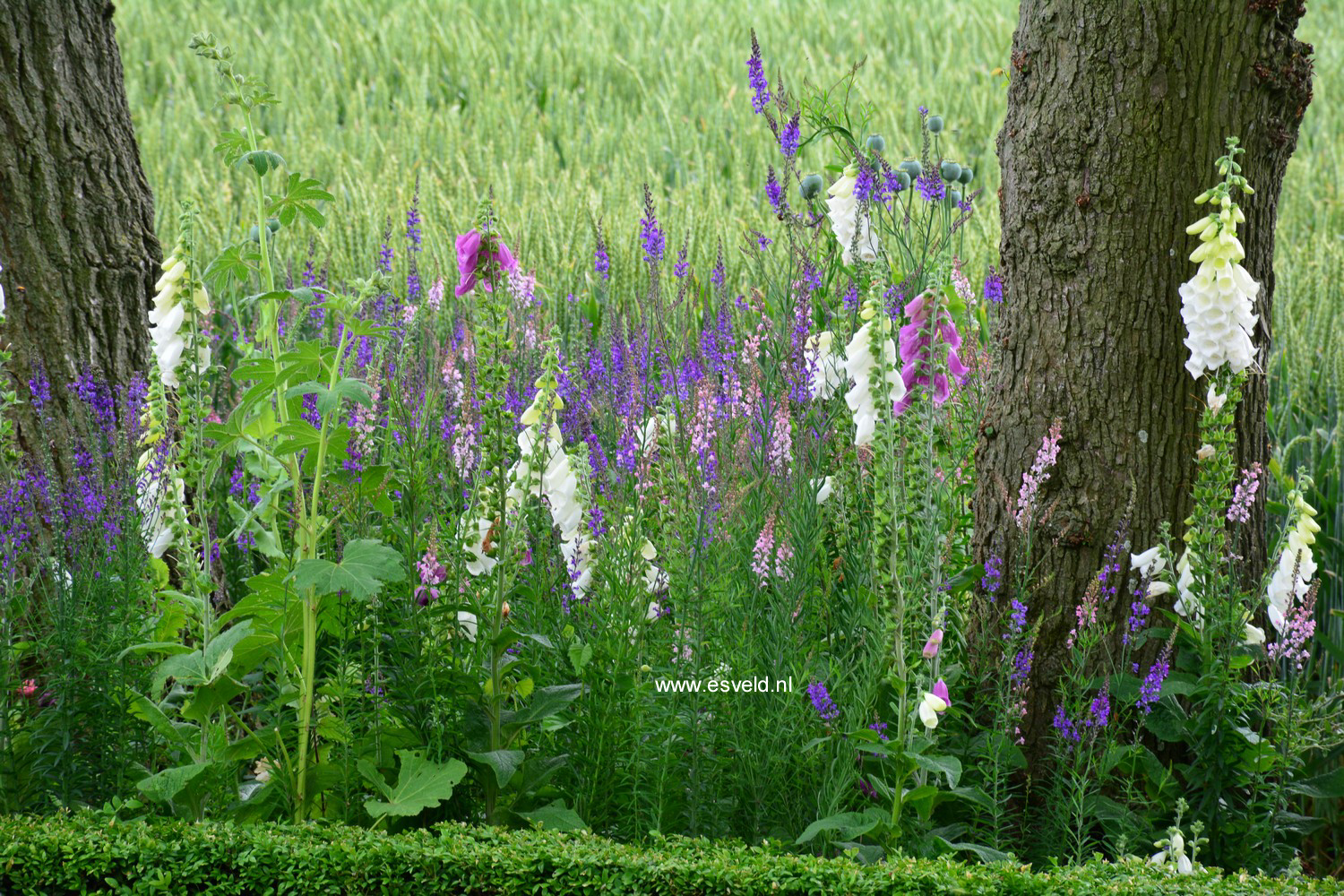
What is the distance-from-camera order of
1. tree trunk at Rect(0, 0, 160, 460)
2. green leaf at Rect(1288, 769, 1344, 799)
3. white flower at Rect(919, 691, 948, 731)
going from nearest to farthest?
white flower at Rect(919, 691, 948, 731)
green leaf at Rect(1288, 769, 1344, 799)
tree trunk at Rect(0, 0, 160, 460)

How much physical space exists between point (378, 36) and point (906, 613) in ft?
35.1

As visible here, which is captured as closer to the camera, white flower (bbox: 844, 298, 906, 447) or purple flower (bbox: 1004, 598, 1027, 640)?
white flower (bbox: 844, 298, 906, 447)

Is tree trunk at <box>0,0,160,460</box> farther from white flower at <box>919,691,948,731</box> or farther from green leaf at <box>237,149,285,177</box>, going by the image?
white flower at <box>919,691,948,731</box>

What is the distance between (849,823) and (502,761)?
758 mm

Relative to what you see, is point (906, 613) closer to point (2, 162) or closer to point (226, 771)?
point (226, 771)

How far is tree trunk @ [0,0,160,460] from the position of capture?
3.51m

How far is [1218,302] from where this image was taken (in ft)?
9.39

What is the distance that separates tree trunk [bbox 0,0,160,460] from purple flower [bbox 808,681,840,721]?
2231 millimetres

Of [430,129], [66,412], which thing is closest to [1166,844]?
[66,412]

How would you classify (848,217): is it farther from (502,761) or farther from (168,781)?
(168,781)

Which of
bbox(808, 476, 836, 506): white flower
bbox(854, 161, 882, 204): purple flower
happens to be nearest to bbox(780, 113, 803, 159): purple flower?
bbox(854, 161, 882, 204): purple flower

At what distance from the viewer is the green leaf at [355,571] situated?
7.75 feet

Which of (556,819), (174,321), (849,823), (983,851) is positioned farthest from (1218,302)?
(174,321)

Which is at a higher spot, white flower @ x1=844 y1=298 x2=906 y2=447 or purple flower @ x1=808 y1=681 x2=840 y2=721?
white flower @ x1=844 y1=298 x2=906 y2=447
